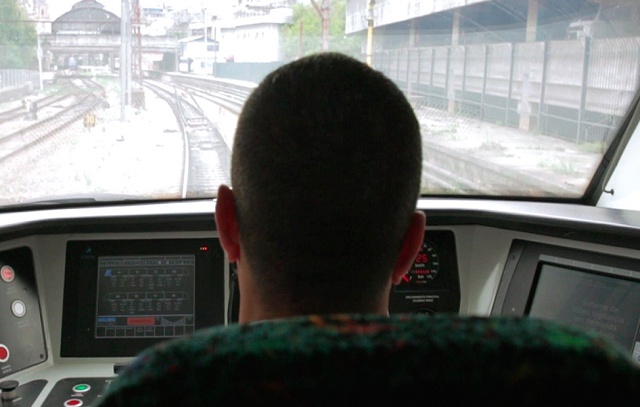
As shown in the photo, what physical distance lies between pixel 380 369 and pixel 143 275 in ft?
7.53

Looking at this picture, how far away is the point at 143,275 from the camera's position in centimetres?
A: 271

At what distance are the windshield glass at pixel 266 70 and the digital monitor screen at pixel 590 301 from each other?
2.29 ft

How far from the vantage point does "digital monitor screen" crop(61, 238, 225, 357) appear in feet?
8.86

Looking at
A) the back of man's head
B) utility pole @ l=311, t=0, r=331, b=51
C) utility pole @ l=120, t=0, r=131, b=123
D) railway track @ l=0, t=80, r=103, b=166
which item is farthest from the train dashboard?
the back of man's head

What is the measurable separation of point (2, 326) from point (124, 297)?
42 cm

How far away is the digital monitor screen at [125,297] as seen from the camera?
106 inches

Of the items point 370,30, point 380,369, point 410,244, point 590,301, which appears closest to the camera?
point 380,369

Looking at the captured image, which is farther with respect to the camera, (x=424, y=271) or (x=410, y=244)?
(x=424, y=271)

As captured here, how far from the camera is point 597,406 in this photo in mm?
509

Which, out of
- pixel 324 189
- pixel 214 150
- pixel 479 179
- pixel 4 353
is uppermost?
pixel 324 189

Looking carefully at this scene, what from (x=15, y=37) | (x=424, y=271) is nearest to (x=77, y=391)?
(x=15, y=37)

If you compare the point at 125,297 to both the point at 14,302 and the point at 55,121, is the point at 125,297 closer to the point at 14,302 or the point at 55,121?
the point at 14,302

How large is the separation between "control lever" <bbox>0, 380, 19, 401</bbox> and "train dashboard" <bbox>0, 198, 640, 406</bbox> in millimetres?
149

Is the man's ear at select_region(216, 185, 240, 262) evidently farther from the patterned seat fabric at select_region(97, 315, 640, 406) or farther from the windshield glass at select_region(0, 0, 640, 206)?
the windshield glass at select_region(0, 0, 640, 206)
